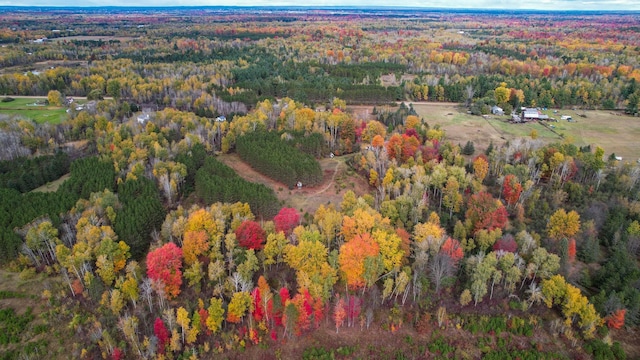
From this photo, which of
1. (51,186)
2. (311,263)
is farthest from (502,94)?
(51,186)

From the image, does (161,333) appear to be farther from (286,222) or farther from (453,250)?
(453,250)

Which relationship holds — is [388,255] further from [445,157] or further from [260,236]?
[445,157]

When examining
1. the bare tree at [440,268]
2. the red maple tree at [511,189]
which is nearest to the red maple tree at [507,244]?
Answer: the bare tree at [440,268]

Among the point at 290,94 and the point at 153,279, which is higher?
the point at 290,94

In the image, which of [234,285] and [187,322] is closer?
[187,322]

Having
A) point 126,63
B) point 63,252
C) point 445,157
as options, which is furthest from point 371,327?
point 126,63

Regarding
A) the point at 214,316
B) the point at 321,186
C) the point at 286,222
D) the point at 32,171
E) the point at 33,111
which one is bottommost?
the point at 214,316

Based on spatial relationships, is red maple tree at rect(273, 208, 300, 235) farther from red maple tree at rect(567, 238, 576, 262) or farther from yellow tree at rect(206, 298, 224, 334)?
red maple tree at rect(567, 238, 576, 262)
